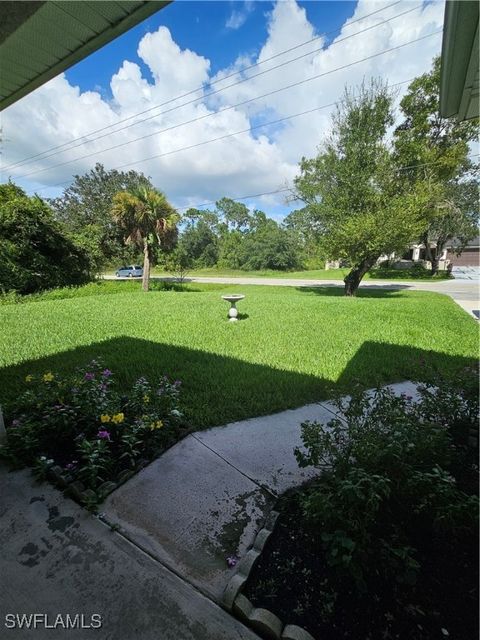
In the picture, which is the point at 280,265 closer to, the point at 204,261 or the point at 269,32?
the point at 204,261

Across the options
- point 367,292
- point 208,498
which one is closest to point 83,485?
point 208,498

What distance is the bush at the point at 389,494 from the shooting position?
1.19 metres

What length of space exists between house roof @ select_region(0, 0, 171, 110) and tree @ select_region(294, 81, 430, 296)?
960 cm


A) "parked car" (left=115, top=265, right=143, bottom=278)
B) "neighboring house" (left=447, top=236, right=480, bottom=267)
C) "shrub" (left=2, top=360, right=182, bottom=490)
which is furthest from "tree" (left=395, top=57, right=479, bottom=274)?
"neighboring house" (left=447, top=236, right=480, bottom=267)

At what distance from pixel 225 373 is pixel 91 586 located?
261cm

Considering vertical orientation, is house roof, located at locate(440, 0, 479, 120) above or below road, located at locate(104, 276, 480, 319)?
above

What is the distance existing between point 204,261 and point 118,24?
3819 centimetres

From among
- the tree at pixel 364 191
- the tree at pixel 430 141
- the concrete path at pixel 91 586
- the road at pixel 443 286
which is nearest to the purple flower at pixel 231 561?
the concrete path at pixel 91 586

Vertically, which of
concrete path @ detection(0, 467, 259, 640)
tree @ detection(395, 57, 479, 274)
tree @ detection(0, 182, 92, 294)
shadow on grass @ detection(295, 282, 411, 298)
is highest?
tree @ detection(395, 57, 479, 274)

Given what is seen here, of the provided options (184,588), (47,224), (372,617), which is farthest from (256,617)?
(47,224)

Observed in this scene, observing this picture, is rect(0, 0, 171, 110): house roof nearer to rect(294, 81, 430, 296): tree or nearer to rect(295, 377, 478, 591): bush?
rect(295, 377, 478, 591): bush

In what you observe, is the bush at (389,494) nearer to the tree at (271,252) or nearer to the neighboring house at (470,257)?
the tree at (271,252)

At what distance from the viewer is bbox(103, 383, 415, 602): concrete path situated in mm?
1482

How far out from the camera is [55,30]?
1.68 metres
